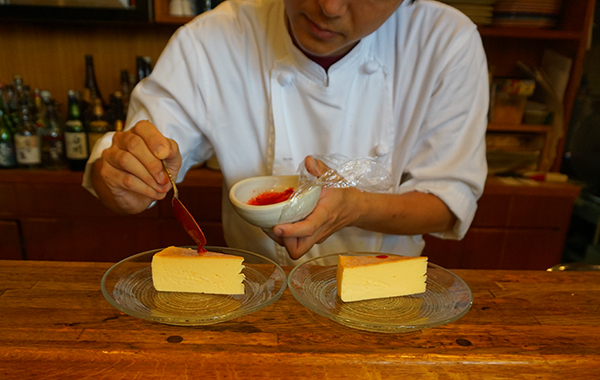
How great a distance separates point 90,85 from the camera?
89.8 inches

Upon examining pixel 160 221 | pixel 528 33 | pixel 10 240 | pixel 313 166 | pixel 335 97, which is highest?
pixel 528 33

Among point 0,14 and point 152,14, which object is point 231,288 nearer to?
point 152,14

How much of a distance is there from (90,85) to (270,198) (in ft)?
5.83

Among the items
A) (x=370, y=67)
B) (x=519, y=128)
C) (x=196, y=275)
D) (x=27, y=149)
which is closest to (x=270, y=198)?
(x=196, y=275)

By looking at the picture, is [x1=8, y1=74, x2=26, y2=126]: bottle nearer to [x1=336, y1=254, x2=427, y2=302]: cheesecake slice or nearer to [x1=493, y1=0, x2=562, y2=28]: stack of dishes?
[x1=336, y1=254, x2=427, y2=302]: cheesecake slice

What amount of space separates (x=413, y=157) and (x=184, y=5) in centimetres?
146

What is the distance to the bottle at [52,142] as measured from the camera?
7.07ft

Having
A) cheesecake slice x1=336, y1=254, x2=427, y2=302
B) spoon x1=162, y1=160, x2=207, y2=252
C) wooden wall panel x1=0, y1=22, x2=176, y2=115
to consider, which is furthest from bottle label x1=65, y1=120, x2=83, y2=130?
cheesecake slice x1=336, y1=254, x2=427, y2=302

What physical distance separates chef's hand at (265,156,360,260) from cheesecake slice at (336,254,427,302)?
9 centimetres

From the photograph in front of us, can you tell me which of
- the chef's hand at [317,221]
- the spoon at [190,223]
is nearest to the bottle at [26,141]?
the spoon at [190,223]

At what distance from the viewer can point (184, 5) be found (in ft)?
6.89

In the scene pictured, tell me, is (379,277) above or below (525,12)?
below

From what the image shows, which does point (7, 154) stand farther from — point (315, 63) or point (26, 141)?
point (315, 63)

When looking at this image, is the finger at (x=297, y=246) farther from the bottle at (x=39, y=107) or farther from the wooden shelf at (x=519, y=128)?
the bottle at (x=39, y=107)
